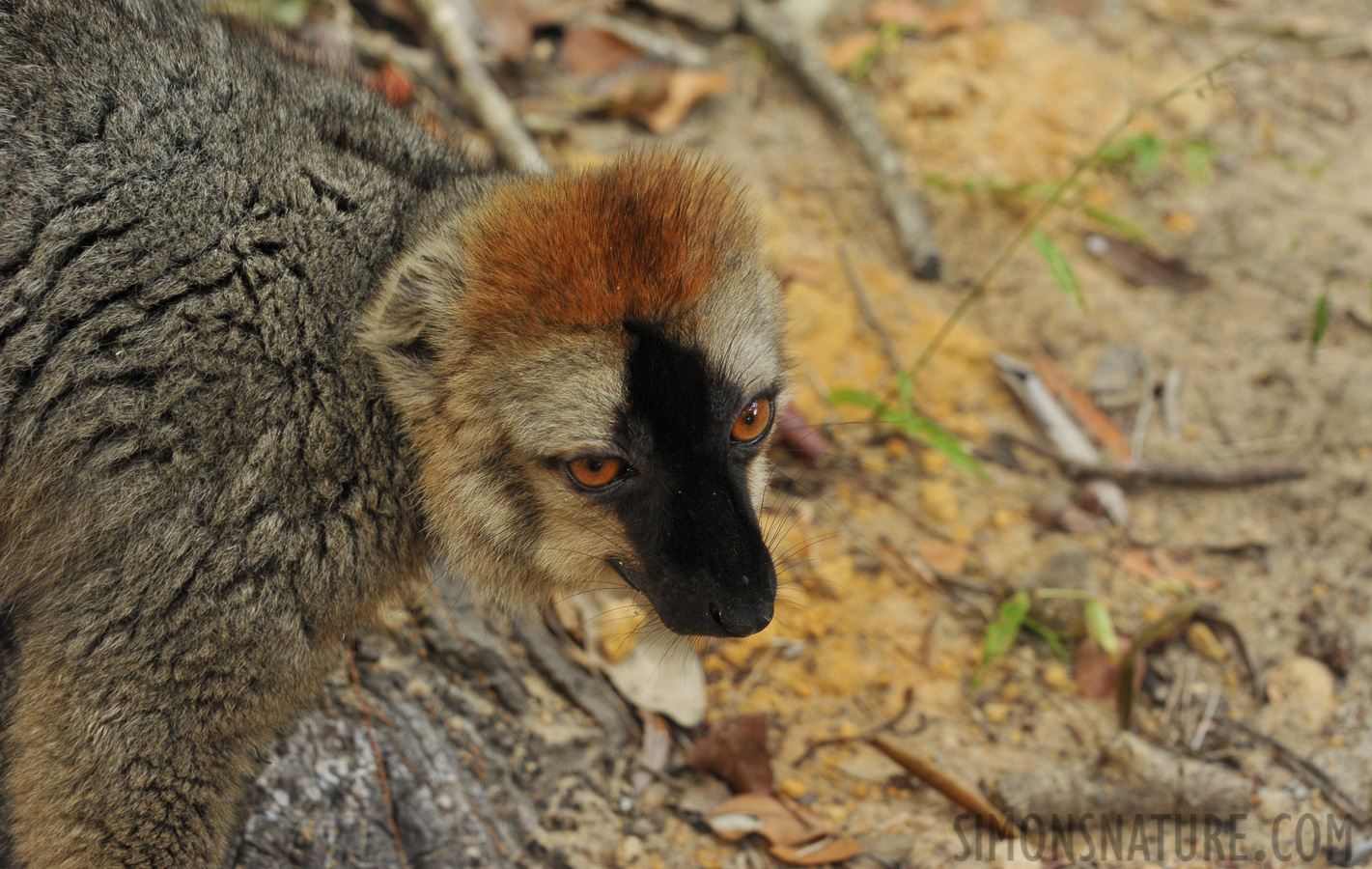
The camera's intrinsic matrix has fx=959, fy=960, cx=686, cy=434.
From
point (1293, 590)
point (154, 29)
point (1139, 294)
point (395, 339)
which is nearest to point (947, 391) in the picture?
point (1139, 294)

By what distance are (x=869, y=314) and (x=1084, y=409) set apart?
162 centimetres

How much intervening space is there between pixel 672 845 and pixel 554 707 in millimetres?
848

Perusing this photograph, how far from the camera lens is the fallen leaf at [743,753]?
4594 mm

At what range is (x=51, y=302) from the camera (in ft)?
11.0

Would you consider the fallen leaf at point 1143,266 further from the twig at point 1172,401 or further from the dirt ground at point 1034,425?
the twig at point 1172,401

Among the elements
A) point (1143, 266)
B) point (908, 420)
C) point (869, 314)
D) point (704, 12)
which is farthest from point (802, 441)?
point (704, 12)

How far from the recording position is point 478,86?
23.1 feet

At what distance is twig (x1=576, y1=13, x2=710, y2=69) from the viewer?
810 cm

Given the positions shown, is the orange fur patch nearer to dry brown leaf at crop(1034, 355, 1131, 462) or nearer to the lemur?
the lemur

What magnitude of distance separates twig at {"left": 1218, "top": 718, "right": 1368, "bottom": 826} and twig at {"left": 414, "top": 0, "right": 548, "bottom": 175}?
534 cm

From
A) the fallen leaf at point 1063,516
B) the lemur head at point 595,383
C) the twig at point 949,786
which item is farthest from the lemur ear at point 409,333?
the fallen leaf at point 1063,516

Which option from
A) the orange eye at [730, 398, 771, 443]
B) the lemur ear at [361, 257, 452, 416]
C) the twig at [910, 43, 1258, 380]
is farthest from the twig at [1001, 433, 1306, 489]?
the lemur ear at [361, 257, 452, 416]

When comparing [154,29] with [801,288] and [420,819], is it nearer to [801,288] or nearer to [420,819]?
[420,819]

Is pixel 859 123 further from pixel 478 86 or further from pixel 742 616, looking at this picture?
pixel 742 616
